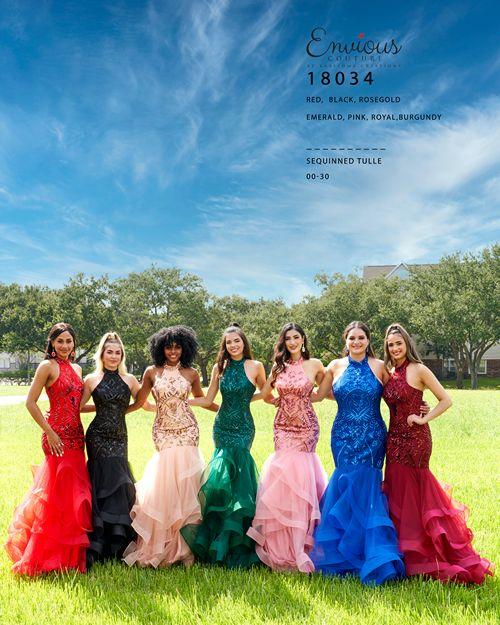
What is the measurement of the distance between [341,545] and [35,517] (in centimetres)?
339

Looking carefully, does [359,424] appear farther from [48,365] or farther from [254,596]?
[48,365]

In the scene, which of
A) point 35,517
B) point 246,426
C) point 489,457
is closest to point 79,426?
point 35,517

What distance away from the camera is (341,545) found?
5816 mm

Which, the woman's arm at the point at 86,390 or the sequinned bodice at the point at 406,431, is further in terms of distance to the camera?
the woman's arm at the point at 86,390

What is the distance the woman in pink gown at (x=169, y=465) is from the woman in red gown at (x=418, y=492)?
225 cm

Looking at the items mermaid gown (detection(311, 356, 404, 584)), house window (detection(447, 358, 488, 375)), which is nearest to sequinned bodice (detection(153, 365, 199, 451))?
mermaid gown (detection(311, 356, 404, 584))

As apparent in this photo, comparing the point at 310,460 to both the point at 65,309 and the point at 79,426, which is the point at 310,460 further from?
the point at 65,309

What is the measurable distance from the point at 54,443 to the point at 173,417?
1.36 m

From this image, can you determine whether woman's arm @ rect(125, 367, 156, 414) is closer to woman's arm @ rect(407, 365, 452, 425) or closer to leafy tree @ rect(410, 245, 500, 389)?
woman's arm @ rect(407, 365, 452, 425)

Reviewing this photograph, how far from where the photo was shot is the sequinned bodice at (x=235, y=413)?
6.61m

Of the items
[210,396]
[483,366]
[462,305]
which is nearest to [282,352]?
[210,396]

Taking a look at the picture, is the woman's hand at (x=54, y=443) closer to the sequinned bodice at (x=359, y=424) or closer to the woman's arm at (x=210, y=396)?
the woman's arm at (x=210, y=396)

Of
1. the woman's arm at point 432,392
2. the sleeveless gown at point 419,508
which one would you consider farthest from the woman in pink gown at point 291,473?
the woman's arm at point 432,392

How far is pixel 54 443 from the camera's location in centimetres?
627
